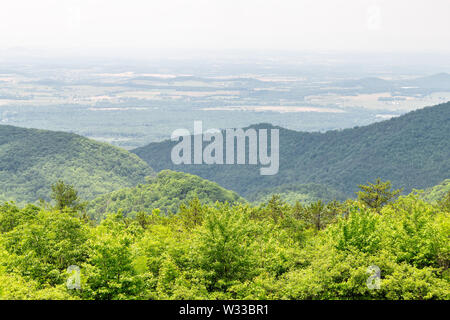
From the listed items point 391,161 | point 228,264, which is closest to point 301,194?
point 391,161

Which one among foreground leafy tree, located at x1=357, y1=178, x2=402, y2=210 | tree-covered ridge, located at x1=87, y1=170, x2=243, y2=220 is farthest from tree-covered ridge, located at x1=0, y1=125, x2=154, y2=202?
foreground leafy tree, located at x1=357, y1=178, x2=402, y2=210

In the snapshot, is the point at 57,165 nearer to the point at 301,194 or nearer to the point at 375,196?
the point at 301,194

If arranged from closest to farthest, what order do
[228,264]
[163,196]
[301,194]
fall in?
[228,264] → [163,196] → [301,194]

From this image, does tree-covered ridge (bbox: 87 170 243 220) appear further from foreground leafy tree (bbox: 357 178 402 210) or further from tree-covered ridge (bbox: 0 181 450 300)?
tree-covered ridge (bbox: 0 181 450 300)

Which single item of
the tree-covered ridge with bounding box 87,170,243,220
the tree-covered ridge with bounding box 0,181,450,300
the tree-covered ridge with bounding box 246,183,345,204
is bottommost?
the tree-covered ridge with bounding box 246,183,345,204

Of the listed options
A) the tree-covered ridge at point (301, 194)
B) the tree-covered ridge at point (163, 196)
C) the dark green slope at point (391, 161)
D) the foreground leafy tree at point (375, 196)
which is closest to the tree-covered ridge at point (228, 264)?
the foreground leafy tree at point (375, 196)
